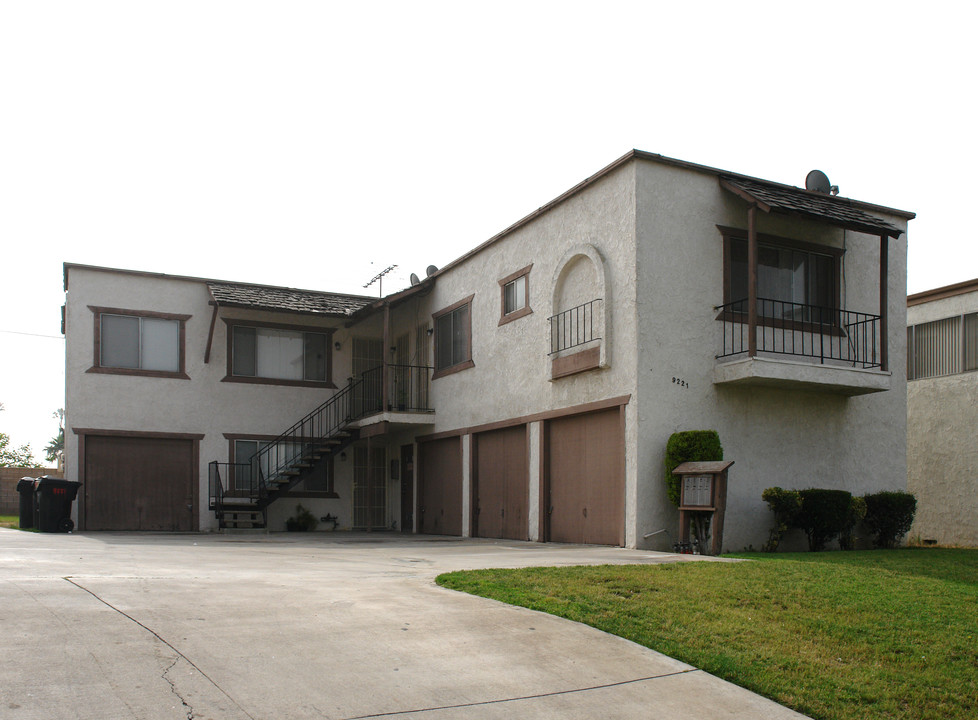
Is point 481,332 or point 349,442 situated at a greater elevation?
point 481,332

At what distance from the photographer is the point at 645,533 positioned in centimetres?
1465

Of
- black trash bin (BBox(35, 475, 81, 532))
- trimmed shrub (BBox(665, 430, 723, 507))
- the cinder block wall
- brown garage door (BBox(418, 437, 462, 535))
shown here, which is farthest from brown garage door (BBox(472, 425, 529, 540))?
the cinder block wall

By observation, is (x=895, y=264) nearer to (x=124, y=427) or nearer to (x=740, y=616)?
(x=740, y=616)

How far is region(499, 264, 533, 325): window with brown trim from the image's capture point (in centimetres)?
1873

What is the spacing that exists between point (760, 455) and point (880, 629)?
785 cm

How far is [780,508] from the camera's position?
1457cm

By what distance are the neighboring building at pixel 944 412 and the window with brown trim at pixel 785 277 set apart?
5.33 m

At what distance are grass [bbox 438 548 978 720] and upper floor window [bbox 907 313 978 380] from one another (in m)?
10.5

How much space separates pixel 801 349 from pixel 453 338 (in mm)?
8796

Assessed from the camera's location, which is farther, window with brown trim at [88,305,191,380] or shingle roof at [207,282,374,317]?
window with brown trim at [88,305,191,380]

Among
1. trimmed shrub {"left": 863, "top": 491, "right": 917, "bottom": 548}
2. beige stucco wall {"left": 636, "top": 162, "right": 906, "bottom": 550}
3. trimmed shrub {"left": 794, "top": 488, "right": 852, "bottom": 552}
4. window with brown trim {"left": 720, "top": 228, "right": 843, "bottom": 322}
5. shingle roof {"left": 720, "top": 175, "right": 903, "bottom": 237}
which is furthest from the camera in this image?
trimmed shrub {"left": 863, "top": 491, "right": 917, "bottom": 548}

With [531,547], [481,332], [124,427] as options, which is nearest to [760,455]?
[531,547]

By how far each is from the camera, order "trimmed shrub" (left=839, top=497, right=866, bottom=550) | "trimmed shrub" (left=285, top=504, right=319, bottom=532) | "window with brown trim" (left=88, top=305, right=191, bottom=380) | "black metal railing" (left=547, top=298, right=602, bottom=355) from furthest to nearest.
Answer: "trimmed shrub" (left=285, top=504, right=319, bottom=532)
"window with brown trim" (left=88, top=305, right=191, bottom=380)
"black metal railing" (left=547, top=298, right=602, bottom=355)
"trimmed shrub" (left=839, top=497, right=866, bottom=550)

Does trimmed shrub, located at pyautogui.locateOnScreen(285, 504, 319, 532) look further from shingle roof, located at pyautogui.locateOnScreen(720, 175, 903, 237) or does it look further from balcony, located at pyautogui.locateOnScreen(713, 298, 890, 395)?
shingle roof, located at pyautogui.locateOnScreen(720, 175, 903, 237)
